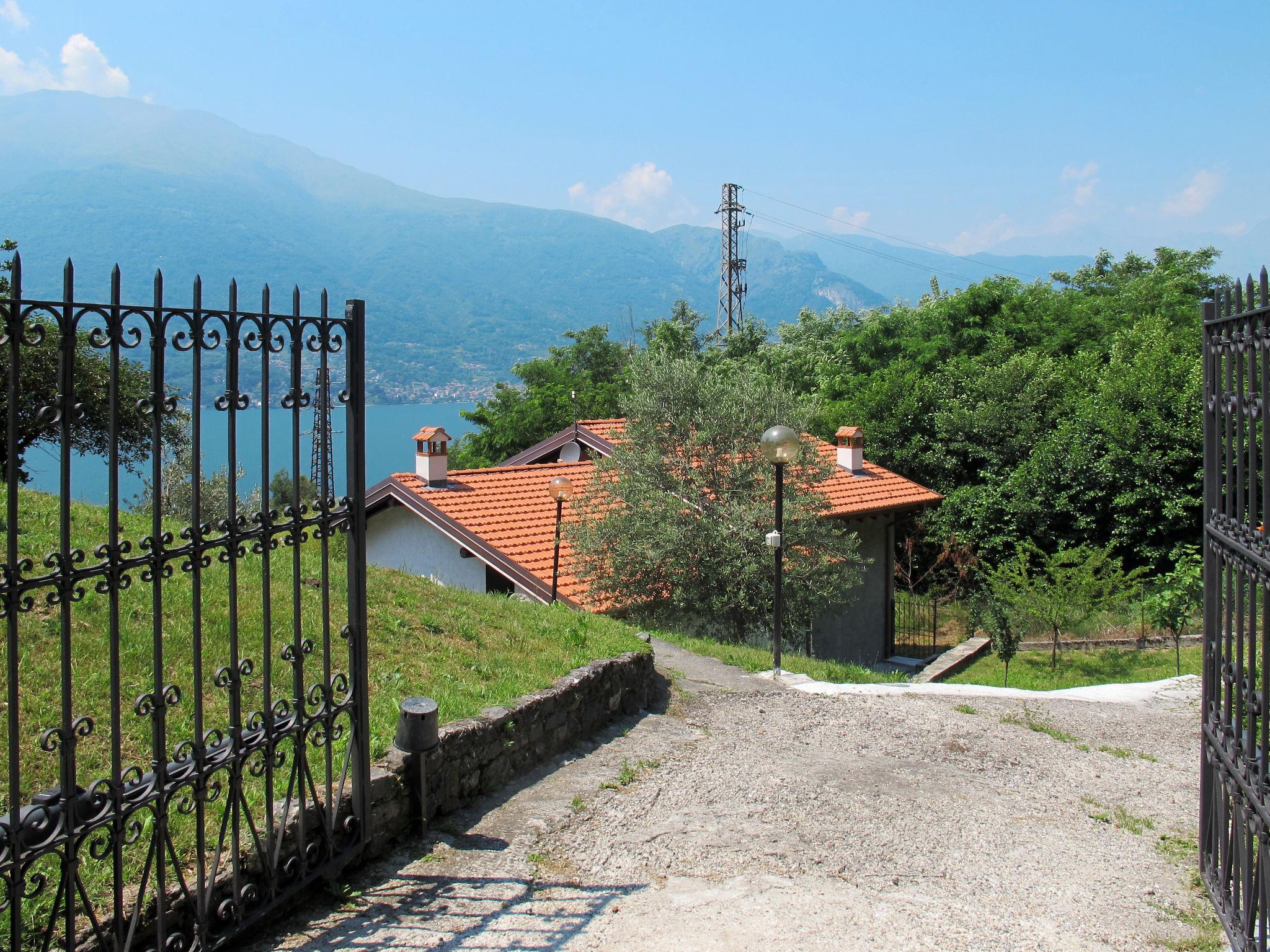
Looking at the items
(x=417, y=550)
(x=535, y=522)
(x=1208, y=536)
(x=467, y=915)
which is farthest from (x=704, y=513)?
(x=467, y=915)

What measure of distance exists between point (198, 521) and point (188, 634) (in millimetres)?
2734

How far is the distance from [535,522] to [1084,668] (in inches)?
395

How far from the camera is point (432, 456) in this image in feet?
57.2

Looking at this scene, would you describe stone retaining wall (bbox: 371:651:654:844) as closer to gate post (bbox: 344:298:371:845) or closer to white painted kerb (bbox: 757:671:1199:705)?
gate post (bbox: 344:298:371:845)

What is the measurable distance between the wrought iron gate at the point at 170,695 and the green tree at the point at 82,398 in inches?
3.4

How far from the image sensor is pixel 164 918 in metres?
3.35

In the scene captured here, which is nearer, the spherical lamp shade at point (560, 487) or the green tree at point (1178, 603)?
the spherical lamp shade at point (560, 487)

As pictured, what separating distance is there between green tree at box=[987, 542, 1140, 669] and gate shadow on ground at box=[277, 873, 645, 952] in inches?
592

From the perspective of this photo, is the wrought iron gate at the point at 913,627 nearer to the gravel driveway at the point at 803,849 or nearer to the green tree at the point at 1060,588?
the green tree at the point at 1060,588

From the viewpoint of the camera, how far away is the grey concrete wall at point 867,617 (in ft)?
62.4

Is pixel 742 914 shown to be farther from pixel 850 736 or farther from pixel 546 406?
pixel 546 406

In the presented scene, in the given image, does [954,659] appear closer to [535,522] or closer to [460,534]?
[535,522]

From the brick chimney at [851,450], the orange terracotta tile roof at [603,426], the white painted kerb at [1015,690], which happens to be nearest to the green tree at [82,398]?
the white painted kerb at [1015,690]

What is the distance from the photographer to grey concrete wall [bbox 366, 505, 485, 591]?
16750 millimetres
